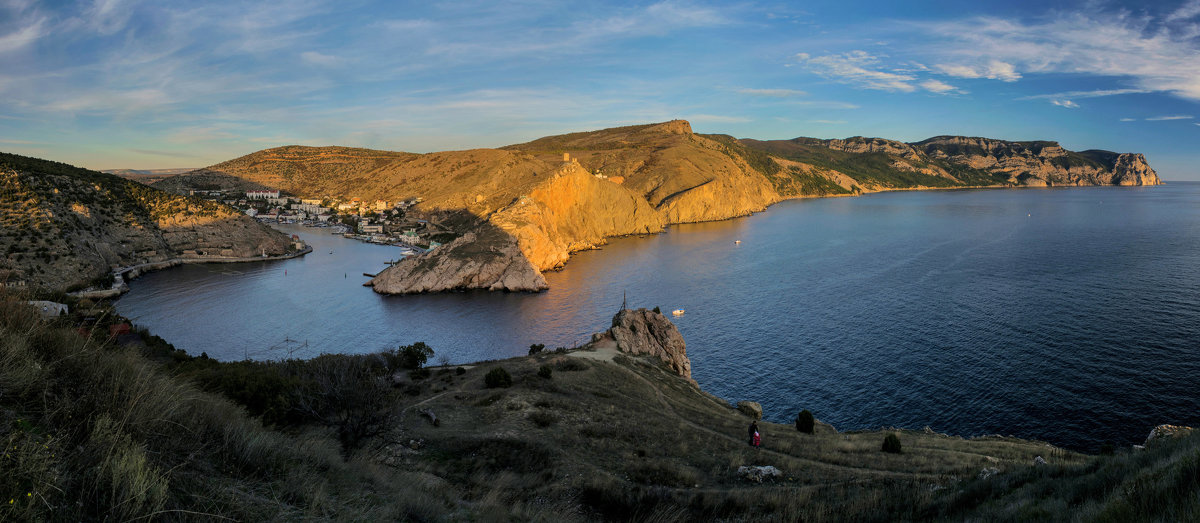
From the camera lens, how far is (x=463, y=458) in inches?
677

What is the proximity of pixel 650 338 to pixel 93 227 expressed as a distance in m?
77.6

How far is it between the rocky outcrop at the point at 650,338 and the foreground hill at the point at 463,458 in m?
11.3

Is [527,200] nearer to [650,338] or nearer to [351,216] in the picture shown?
[650,338]

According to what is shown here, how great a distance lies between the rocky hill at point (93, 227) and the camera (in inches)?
2340

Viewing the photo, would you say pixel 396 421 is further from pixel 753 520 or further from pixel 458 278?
pixel 458 278

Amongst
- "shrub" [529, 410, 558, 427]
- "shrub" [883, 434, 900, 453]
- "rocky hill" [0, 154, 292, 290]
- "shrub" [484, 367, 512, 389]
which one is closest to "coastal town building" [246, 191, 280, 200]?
"rocky hill" [0, 154, 292, 290]

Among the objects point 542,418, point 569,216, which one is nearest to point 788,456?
point 542,418

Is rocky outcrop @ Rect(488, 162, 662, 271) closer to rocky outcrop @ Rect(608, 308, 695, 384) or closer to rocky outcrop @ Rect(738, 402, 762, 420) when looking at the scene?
rocky outcrop @ Rect(608, 308, 695, 384)

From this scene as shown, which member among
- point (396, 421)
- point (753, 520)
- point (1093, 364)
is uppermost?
point (753, 520)

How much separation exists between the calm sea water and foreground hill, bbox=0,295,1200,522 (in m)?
11.5

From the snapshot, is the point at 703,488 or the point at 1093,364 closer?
the point at 703,488

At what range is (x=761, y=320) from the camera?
5681 cm

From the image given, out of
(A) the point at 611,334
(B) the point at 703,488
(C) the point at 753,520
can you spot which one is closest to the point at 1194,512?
(C) the point at 753,520

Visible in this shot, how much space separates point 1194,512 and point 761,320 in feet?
173
